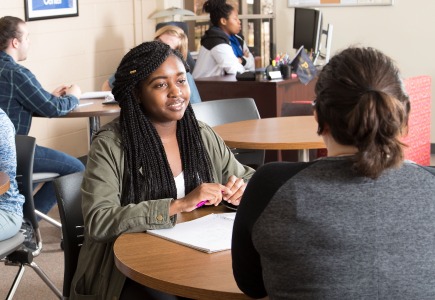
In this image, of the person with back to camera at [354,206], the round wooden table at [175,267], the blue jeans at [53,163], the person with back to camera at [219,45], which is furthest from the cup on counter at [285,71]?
the person with back to camera at [354,206]

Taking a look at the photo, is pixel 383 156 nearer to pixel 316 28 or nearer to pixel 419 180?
pixel 419 180

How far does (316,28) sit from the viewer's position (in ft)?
22.2

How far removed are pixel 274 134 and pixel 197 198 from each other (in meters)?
1.64

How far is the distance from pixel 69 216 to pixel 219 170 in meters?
0.50

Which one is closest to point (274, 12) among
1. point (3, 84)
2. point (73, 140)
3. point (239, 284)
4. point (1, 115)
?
Answer: point (73, 140)

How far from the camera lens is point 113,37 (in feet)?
24.2

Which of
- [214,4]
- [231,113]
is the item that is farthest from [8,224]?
[214,4]

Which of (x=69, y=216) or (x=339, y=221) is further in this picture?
(x=69, y=216)

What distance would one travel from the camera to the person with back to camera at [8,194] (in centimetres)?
326

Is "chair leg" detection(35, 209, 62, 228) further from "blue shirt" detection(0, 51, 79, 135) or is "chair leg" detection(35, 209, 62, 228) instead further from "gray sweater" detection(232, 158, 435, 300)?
"gray sweater" detection(232, 158, 435, 300)

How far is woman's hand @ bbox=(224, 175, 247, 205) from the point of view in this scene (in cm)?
250

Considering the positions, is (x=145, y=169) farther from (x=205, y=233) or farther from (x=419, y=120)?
(x=419, y=120)

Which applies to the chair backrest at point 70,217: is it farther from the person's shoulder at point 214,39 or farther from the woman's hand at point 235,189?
the person's shoulder at point 214,39

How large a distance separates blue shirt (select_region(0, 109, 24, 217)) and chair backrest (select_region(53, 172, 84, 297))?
2.31 ft
